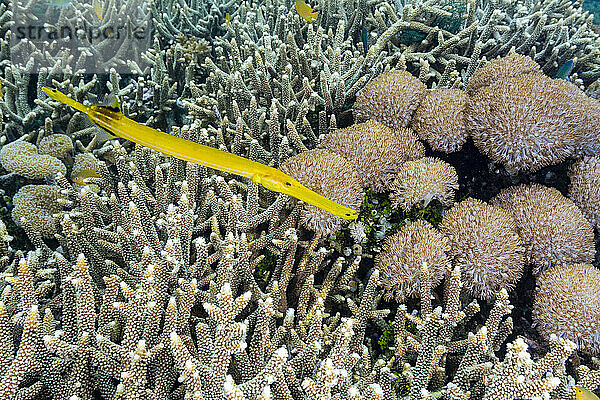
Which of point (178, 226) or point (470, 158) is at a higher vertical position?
point (470, 158)

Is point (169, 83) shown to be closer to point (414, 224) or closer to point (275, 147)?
point (275, 147)

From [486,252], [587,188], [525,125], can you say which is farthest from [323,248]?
[587,188]

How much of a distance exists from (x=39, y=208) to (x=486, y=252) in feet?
10.9

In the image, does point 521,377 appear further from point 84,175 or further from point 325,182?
point 84,175

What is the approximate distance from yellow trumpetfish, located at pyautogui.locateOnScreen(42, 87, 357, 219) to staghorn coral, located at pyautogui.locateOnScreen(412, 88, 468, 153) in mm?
1467

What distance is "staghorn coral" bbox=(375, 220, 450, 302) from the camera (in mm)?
2381

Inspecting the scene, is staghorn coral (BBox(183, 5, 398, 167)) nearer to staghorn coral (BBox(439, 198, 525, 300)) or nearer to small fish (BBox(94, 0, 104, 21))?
staghorn coral (BBox(439, 198, 525, 300))

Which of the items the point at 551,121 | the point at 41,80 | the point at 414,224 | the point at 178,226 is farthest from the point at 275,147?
the point at 41,80

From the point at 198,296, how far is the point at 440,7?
432 centimetres

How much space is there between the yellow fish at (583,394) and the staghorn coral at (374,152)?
62.2 inches

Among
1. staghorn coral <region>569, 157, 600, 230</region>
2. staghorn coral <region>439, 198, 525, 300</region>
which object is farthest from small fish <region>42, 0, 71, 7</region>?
staghorn coral <region>569, 157, 600, 230</region>

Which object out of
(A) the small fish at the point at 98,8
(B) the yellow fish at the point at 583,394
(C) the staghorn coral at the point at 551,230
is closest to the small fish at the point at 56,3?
(A) the small fish at the point at 98,8

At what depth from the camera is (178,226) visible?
2521mm

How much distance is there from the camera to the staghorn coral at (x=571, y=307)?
2252mm
